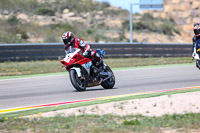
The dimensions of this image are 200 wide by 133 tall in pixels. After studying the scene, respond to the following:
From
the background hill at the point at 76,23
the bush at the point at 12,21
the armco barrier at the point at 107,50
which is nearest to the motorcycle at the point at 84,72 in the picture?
the armco barrier at the point at 107,50

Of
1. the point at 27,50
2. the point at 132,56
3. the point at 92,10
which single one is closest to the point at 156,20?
the point at 92,10

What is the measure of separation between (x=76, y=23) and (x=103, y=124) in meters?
46.7

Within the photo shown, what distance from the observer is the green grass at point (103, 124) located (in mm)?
6711

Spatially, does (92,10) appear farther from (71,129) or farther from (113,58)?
(71,129)

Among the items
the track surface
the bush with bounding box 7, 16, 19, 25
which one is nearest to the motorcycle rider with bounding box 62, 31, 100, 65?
the track surface

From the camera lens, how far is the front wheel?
1108cm

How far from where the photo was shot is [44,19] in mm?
52875

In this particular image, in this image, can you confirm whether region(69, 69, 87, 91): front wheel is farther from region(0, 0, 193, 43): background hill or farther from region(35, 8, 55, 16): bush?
region(35, 8, 55, 16): bush

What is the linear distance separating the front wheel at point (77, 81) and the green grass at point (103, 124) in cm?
331

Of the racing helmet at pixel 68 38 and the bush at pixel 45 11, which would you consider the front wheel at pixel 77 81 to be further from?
the bush at pixel 45 11

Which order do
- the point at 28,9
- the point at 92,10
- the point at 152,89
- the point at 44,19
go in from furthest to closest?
1. the point at 92,10
2. the point at 28,9
3. the point at 44,19
4. the point at 152,89

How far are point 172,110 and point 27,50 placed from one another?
17152 mm

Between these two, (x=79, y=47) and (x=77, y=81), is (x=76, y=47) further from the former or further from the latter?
(x=77, y=81)

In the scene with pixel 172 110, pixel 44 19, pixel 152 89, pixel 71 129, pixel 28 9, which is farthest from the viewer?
pixel 28 9
